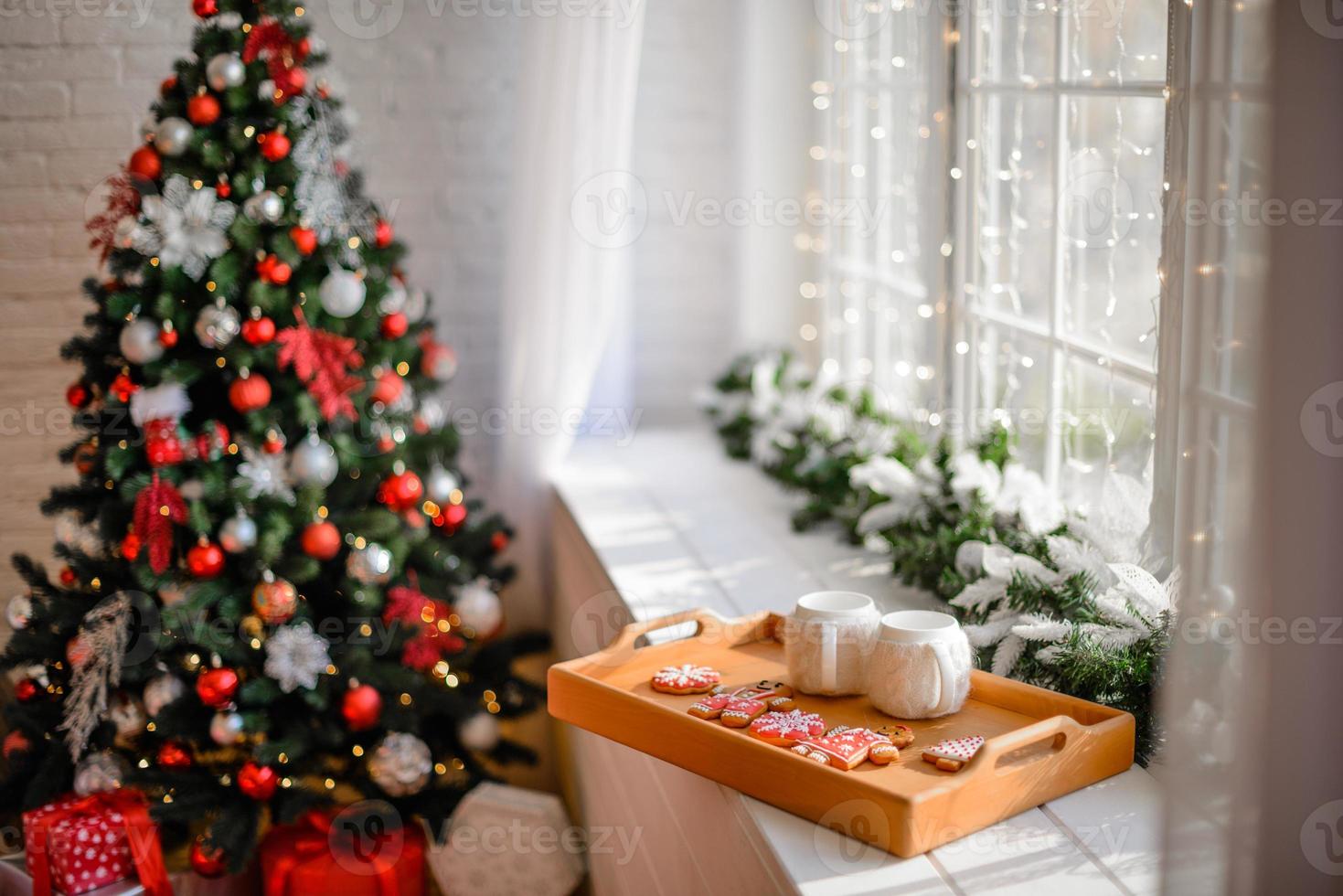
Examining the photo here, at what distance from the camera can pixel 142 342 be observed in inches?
75.9

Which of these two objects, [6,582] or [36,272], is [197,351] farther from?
[6,582]

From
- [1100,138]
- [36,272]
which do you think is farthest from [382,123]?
[1100,138]

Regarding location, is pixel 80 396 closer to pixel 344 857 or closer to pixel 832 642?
pixel 344 857

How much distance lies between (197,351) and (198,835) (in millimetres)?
842

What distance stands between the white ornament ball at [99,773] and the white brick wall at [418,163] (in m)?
0.81

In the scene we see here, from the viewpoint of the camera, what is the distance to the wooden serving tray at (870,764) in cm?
108

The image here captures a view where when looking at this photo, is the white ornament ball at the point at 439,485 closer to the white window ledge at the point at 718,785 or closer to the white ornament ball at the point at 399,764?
the white window ledge at the point at 718,785

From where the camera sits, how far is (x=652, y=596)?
185 centimetres

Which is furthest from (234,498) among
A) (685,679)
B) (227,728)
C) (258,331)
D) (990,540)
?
(990,540)

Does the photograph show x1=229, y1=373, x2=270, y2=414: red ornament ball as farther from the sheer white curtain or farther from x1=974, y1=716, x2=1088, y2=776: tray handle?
x1=974, y1=716, x2=1088, y2=776: tray handle

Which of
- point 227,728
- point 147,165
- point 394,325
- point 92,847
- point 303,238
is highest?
point 147,165

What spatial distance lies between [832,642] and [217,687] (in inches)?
45.4

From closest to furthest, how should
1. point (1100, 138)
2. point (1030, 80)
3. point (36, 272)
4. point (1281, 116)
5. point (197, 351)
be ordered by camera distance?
1. point (1281, 116)
2. point (1100, 138)
3. point (1030, 80)
4. point (197, 351)
5. point (36, 272)

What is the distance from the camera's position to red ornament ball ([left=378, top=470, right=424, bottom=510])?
212 centimetres
